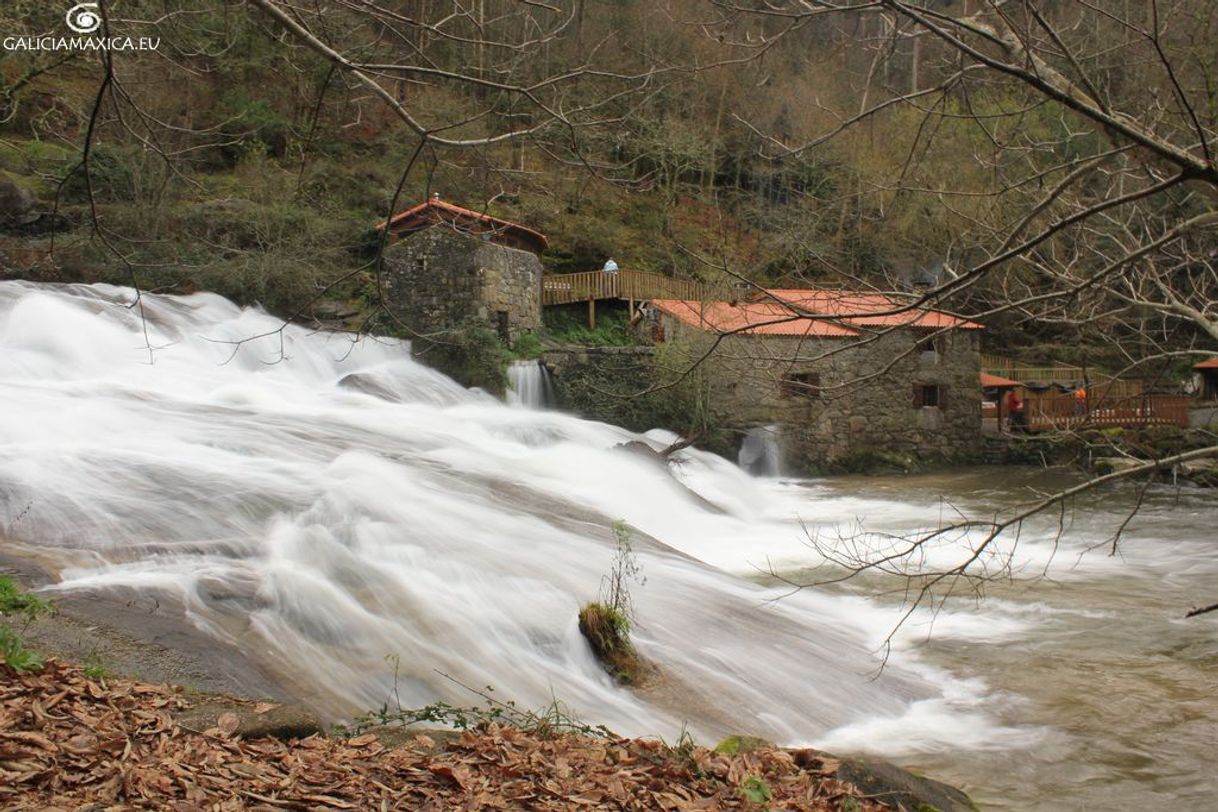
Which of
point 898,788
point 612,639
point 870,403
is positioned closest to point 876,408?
point 870,403

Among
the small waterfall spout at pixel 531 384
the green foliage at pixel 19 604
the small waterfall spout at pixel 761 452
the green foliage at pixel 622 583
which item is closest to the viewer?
the green foliage at pixel 19 604

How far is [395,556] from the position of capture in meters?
7.53

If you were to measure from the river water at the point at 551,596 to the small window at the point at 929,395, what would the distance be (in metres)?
9.16

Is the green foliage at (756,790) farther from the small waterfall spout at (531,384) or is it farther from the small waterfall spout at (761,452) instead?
the small waterfall spout at (761,452)

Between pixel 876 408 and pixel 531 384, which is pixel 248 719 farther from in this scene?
pixel 876 408

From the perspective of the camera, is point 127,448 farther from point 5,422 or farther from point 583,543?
point 583,543

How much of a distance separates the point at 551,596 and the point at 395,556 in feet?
4.21

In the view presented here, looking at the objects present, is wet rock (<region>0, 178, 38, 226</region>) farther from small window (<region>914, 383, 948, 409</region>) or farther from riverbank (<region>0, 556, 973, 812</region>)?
small window (<region>914, 383, 948, 409</region>)

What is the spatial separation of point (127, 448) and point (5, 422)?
1468mm

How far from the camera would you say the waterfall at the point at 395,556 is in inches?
234

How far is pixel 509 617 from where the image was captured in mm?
6883

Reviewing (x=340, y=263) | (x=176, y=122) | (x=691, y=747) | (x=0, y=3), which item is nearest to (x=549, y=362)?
(x=340, y=263)

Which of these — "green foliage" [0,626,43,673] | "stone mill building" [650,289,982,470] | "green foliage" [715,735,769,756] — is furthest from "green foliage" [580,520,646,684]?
"stone mill building" [650,289,982,470]

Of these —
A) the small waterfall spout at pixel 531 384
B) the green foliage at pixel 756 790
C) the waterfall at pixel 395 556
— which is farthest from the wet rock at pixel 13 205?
the green foliage at pixel 756 790
